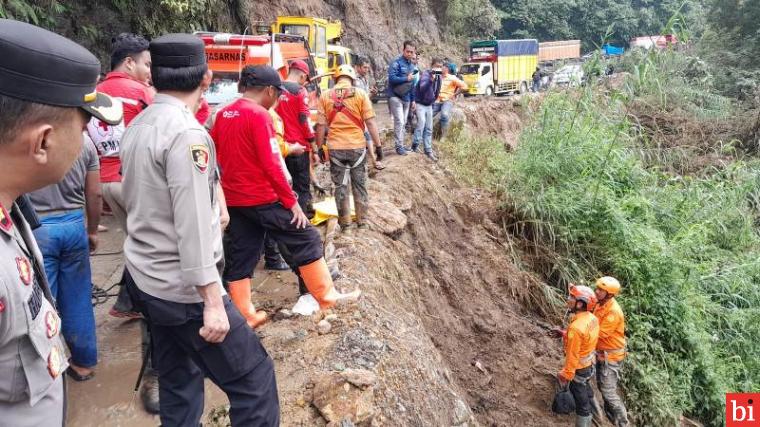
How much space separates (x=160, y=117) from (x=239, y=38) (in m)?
6.59

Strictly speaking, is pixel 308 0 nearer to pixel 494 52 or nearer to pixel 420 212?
pixel 494 52

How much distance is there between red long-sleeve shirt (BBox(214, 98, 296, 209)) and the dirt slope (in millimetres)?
996

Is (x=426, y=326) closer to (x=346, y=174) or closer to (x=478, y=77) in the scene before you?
(x=346, y=174)

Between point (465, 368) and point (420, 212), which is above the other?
point (420, 212)

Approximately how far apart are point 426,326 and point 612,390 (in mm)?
2211

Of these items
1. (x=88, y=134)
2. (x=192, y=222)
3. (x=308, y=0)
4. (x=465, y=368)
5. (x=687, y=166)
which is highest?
(x=308, y=0)

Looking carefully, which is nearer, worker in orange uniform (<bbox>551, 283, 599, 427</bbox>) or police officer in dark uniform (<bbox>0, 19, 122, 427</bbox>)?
police officer in dark uniform (<bbox>0, 19, 122, 427</bbox>)

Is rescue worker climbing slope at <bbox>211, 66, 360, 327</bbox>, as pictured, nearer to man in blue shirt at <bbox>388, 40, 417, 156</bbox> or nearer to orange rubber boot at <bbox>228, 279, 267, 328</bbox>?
orange rubber boot at <bbox>228, 279, 267, 328</bbox>

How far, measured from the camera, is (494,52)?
24156mm

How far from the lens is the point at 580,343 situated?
16.9ft

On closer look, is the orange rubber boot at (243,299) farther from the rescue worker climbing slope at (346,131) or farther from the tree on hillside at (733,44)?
the tree on hillside at (733,44)

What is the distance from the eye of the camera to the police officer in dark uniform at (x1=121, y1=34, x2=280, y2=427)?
1914mm

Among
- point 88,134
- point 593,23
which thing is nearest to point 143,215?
point 88,134

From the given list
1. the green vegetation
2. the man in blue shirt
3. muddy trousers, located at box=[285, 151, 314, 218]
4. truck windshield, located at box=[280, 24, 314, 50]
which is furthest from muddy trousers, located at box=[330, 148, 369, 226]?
truck windshield, located at box=[280, 24, 314, 50]
